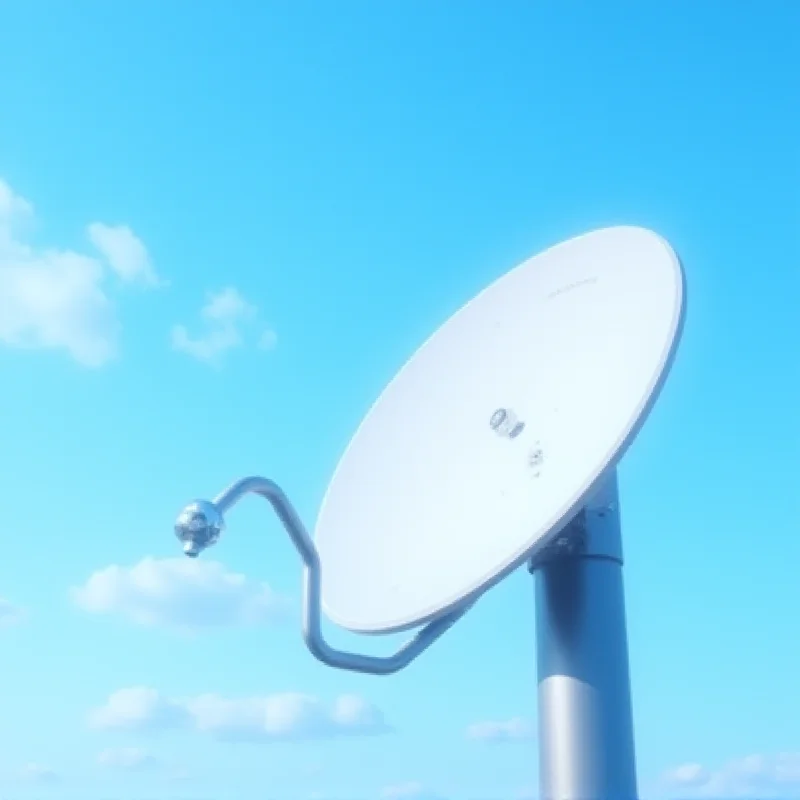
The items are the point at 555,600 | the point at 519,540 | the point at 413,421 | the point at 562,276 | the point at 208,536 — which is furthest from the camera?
the point at 413,421

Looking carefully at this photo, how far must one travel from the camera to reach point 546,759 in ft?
9.02

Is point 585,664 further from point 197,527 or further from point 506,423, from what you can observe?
point 197,527

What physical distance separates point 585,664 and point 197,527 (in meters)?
1.19

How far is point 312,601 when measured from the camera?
2.82 meters

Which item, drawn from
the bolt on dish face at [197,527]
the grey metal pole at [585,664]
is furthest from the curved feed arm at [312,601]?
the grey metal pole at [585,664]

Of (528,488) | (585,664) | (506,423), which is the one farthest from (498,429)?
(585,664)

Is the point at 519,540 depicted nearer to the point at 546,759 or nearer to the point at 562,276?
the point at 546,759

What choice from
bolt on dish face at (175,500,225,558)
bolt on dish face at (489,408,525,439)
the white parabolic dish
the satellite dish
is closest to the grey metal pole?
the satellite dish

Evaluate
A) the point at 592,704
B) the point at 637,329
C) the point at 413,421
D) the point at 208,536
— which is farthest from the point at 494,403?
the point at 208,536

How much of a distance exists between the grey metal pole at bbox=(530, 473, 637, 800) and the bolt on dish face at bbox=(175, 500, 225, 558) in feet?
3.57

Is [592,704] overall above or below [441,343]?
below

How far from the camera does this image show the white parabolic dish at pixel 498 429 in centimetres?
277

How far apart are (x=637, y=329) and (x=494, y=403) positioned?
80cm

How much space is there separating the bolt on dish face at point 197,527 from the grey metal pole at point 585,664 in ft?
3.57
